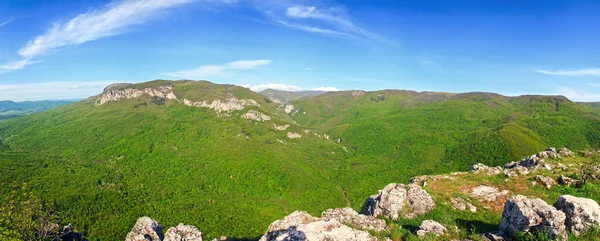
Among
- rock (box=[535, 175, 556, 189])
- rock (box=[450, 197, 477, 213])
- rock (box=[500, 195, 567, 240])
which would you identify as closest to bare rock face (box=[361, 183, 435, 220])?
rock (box=[450, 197, 477, 213])

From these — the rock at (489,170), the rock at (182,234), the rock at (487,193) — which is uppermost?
the rock at (489,170)

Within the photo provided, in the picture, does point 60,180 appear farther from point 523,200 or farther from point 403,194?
point 523,200

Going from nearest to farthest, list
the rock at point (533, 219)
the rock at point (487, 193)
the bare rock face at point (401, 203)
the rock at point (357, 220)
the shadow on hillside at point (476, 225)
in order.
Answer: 1. the rock at point (533, 219)
2. the shadow on hillside at point (476, 225)
3. the rock at point (357, 220)
4. the bare rock face at point (401, 203)
5. the rock at point (487, 193)

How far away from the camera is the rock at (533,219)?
18.6 m

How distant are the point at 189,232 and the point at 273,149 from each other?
498 feet

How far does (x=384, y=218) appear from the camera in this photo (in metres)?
30.9

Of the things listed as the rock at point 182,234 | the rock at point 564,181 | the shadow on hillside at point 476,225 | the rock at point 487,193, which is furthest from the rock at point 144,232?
the rock at point 564,181

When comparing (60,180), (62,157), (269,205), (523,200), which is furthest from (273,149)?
(523,200)

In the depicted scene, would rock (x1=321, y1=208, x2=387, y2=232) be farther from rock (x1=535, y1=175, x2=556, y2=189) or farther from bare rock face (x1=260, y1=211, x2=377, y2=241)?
rock (x1=535, y1=175, x2=556, y2=189)

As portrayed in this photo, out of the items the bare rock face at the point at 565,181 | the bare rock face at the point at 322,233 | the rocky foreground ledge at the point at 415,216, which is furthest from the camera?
the bare rock face at the point at 565,181

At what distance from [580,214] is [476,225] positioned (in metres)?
8.81

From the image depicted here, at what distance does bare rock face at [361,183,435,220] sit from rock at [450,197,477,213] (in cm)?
262

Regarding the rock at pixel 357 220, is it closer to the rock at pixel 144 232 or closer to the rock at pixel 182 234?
the rock at pixel 182 234

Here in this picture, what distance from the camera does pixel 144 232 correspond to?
3594 centimetres
